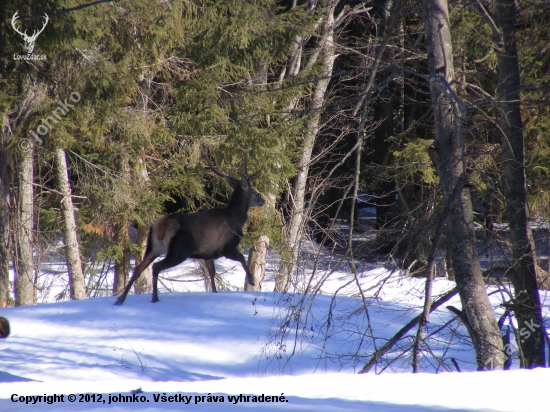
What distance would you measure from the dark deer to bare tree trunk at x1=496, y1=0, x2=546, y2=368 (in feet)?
13.7

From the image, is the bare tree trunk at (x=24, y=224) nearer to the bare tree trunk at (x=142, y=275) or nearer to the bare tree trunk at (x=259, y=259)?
the bare tree trunk at (x=142, y=275)

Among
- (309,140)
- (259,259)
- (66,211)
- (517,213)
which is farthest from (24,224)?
(517,213)

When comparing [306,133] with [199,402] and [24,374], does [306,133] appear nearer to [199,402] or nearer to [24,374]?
[24,374]

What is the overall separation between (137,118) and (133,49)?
1.51 meters

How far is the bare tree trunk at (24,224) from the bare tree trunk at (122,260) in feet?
6.37

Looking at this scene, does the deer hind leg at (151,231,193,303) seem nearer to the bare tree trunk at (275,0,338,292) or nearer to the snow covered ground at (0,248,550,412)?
the snow covered ground at (0,248,550,412)

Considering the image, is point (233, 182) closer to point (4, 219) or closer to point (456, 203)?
point (456, 203)

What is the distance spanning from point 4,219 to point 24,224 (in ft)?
2.75

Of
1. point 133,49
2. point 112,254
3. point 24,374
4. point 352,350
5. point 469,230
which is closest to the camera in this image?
point 469,230

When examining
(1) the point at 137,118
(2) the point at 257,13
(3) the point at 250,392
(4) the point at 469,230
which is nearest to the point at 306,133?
(2) the point at 257,13

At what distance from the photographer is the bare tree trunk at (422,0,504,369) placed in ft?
20.7

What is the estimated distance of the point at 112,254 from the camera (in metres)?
15.3

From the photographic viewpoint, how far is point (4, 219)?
13578 mm

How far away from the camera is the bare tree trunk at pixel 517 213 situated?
7.36m
